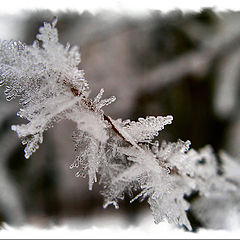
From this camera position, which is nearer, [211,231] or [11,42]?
[11,42]

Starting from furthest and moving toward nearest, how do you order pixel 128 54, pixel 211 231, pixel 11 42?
pixel 128 54 < pixel 211 231 < pixel 11 42

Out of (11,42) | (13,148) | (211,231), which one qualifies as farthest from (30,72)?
(13,148)

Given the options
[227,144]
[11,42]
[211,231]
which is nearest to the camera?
[11,42]

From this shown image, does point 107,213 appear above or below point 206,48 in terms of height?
below

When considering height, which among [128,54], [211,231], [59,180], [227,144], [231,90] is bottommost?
[211,231]

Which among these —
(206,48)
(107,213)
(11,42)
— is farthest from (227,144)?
(11,42)

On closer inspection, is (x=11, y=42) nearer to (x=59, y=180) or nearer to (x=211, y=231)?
(x=211, y=231)
